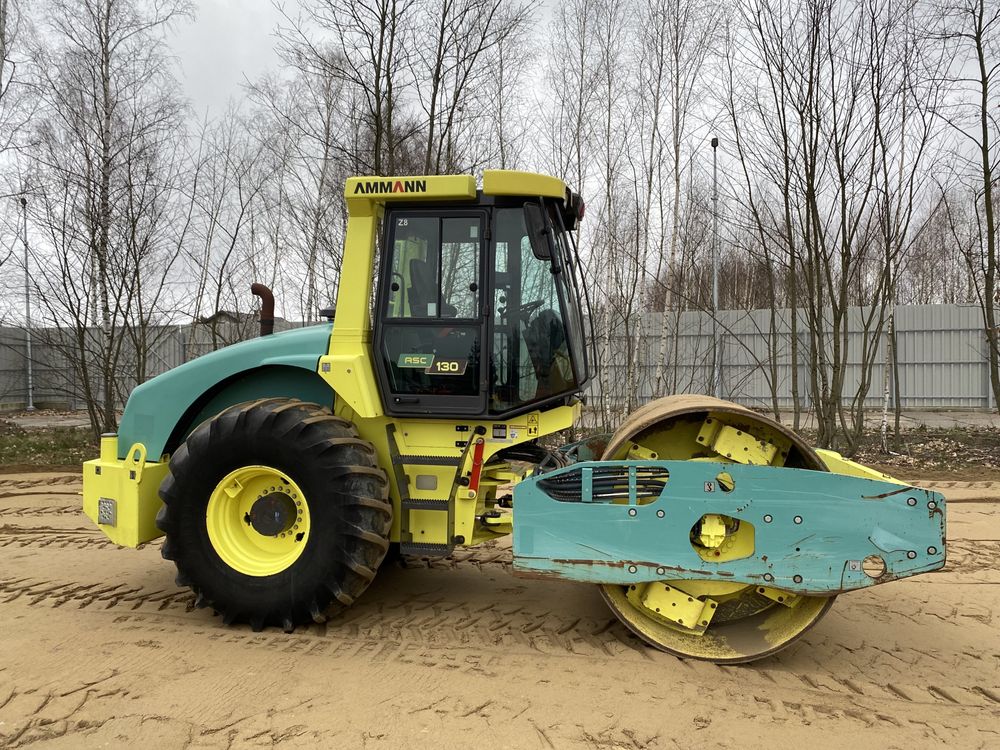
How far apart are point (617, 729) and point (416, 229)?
9.33 ft

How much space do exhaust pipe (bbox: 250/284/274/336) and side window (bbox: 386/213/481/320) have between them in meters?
1.03

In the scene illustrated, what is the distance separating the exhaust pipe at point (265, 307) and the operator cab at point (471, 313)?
0.97 metres

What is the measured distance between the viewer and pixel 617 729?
2891 mm

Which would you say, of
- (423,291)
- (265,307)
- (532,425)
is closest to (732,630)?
(532,425)

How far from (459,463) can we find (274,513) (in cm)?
112

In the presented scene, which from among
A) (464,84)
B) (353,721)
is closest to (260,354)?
(353,721)

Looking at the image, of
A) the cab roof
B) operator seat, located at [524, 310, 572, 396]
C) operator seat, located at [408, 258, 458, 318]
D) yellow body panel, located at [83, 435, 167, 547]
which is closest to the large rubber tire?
yellow body panel, located at [83, 435, 167, 547]

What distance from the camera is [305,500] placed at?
3918 millimetres

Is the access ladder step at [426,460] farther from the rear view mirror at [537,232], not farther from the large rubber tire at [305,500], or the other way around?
the rear view mirror at [537,232]

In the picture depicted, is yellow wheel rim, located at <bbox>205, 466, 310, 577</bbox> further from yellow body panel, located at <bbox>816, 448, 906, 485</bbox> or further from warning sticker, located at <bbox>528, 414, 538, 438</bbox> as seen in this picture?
yellow body panel, located at <bbox>816, 448, 906, 485</bbox>

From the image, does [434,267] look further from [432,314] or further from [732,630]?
[732,630]

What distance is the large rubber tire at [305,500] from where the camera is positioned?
12.5ft

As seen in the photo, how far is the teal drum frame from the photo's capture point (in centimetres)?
334

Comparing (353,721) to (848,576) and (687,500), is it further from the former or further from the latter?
(848,576)
